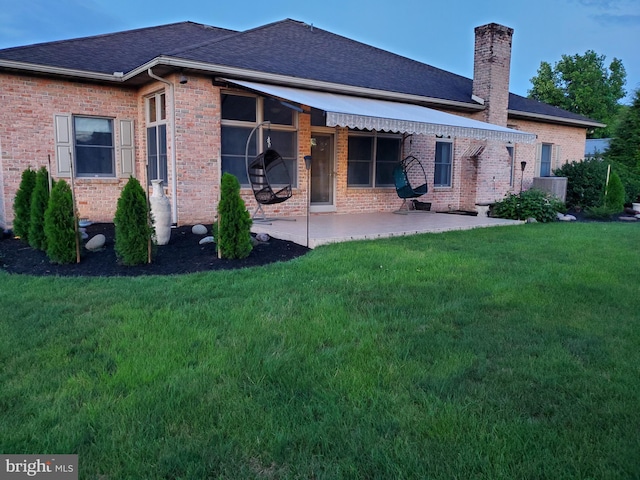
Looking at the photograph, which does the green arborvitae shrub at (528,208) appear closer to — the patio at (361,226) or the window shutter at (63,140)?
the patio at (361,226)

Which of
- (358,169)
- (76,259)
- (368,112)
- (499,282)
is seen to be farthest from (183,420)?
(358,169)

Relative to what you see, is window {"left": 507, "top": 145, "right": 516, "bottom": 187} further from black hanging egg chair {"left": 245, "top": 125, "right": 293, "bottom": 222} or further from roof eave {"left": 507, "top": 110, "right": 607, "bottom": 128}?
black hanging egg chair {"left": 245, "top": 125, "right": 293, "bottom": 222}

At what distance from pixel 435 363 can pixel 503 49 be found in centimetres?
1267

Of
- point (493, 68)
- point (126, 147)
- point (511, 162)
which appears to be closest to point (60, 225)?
point (126, 147)

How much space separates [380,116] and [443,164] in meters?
5.69

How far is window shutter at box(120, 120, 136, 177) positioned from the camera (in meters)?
10.7

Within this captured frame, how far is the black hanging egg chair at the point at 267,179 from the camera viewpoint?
376 inches

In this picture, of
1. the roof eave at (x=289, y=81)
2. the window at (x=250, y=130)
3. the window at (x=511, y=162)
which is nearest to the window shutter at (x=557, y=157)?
the window at (x=511, y=162)

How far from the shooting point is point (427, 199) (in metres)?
13.7

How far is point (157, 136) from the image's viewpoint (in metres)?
10.2

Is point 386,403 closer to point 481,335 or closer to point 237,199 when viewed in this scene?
point 481,335

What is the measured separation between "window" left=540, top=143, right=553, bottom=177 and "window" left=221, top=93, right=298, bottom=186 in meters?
10.9

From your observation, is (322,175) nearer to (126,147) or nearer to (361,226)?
(361,226)

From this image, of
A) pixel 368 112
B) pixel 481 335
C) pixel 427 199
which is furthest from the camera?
pixel 427 199
